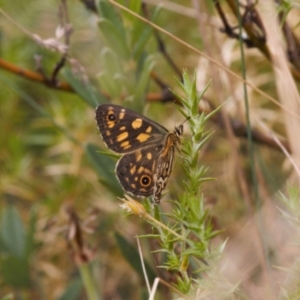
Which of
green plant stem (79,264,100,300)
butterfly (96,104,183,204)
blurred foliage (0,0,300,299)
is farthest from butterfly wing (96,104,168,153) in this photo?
green plant stem (79,264,100,300)

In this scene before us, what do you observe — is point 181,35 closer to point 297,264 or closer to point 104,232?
point 104,232

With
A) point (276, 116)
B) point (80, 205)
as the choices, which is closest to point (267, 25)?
point (276, 116)

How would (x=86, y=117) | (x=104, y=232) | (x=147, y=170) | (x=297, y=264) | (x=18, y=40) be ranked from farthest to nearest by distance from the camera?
(x=18, y=40) < (x=86, y=117) < (x=104, y=232) < (x=147, y=170) < (x=297, y=264)

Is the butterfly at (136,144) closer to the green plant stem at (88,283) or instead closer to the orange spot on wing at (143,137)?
the orange spot on wing at (143,137)

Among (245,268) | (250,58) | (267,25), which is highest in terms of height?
(267,25)

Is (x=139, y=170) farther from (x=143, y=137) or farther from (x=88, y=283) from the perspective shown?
(x=88, y=283)

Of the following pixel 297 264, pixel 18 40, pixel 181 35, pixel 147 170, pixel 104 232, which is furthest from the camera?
pixel 181 35

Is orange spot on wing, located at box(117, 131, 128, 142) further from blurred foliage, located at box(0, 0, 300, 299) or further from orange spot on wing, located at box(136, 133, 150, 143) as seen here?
blurred foliage, located at box(0, 0, 300, 299)

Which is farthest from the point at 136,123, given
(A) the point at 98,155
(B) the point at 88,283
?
(B) the point at 88,283
